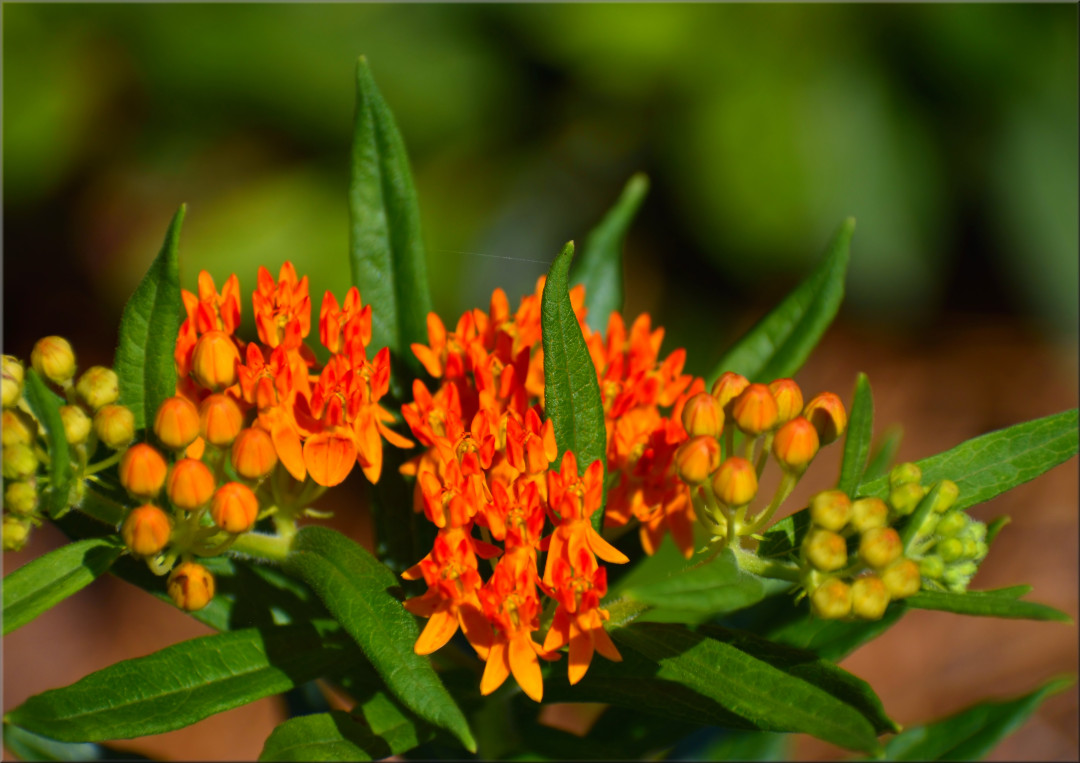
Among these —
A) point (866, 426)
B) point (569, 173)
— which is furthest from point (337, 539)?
point (569, 173)

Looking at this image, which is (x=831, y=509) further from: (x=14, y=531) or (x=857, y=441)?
(x=14, y=531)

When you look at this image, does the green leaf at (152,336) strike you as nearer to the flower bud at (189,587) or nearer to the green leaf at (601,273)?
the flower bud at (189,587)

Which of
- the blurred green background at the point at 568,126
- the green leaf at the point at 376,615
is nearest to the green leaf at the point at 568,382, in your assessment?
the green leaf at the point at 376,615

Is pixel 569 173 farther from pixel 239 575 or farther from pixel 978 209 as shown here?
pixel 239 575

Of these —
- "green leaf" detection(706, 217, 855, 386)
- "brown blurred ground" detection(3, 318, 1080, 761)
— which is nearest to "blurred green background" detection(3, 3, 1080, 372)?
"brown blurred ground" detection(3, 318, 1080, 761)

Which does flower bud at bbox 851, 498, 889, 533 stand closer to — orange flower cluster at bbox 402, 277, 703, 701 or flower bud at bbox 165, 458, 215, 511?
orange flower cluster at bbox 402, 277, 703, 701

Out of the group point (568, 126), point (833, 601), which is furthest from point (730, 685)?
point (568, 126)
